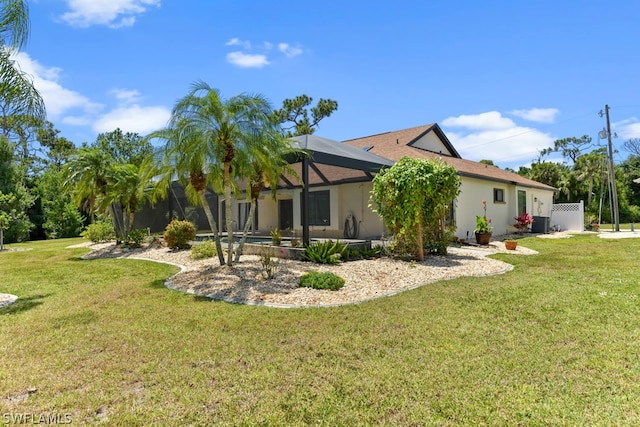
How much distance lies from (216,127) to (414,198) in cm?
555

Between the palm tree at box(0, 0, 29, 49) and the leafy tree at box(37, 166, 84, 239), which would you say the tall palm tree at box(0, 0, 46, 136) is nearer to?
the palm tree at box(0, 0, 29, 49)

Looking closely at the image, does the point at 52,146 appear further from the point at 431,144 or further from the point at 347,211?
the point at 431,144

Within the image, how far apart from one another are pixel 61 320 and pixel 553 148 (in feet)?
223

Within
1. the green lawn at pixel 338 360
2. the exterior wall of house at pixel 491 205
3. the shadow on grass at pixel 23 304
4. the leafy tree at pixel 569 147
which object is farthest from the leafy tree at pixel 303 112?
the leafy tree at pixel 569 147

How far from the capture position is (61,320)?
18.3ft

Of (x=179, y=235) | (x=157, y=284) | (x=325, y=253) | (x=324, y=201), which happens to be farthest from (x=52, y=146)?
(x=325, y=253)

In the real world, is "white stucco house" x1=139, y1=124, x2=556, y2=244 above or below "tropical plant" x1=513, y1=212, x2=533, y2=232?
above

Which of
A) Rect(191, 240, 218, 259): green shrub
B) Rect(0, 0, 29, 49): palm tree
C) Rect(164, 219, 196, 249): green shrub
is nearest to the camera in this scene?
Rect(0, 0, 29, 49): palm tree

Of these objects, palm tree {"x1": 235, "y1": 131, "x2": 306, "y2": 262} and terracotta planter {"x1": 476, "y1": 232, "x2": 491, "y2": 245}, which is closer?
palm tree {"x1": 235, "y1": 131, "x2": 306, "y2": 262}

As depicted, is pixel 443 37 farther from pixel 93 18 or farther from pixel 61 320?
pixel 61 320

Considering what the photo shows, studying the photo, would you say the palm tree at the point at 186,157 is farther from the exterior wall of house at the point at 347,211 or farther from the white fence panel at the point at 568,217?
the white fence panel at the point at 568,217

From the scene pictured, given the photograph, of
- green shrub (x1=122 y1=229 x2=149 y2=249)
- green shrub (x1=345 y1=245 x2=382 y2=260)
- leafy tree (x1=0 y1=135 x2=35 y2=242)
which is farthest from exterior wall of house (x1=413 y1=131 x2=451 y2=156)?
leafy tree (x1=0 y1=135 x2=35 y2=242)

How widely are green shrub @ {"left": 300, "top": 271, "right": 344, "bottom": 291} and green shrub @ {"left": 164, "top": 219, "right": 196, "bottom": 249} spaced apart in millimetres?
8108

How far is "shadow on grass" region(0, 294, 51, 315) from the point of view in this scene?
630cm
